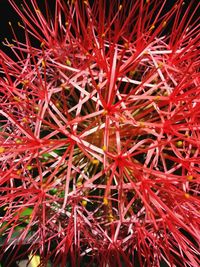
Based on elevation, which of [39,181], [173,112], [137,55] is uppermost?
[137,55]

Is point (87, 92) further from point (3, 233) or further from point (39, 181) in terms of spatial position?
point (3, 233)

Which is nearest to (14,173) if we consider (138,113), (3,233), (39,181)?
(39,181)

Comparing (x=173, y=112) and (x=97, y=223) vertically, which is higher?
(x=173, y=112)

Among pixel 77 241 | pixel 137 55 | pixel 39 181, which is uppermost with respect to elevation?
pixel 137 55

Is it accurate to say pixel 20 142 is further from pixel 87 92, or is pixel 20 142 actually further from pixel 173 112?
pixel 173 112

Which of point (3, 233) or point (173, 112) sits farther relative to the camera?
point (3, 233)

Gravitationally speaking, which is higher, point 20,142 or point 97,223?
point 20,142

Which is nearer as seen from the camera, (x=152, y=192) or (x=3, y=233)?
(x=152, y=192)

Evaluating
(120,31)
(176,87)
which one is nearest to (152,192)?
(176,87)
